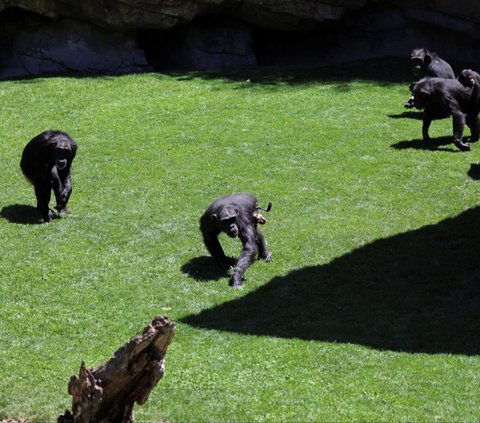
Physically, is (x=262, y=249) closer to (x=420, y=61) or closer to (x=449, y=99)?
(x=449, y=99)

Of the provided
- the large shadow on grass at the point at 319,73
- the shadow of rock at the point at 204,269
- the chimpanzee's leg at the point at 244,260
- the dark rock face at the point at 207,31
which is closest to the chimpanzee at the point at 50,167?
the shadow of rock at the point at 204,269

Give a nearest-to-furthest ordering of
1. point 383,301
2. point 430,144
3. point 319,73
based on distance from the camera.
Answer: point 383,301
point 430,144
point 319,73

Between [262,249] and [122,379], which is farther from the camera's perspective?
[262,249]

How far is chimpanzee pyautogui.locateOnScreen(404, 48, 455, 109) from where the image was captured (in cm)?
2028

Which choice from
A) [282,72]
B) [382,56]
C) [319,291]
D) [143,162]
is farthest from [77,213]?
[382,56]

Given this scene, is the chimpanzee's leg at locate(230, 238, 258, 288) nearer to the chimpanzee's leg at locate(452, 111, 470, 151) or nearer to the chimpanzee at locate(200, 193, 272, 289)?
the chimpanzee at locate(200, 193, 272, 289)

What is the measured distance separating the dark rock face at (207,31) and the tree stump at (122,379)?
58.8 ft

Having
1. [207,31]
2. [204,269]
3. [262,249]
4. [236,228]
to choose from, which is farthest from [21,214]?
[207,31]

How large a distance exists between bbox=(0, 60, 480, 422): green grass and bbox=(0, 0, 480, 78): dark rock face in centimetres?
223

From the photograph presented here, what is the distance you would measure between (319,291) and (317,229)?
235cm

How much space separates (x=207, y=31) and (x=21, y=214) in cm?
1186

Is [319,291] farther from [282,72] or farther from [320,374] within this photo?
[282,72]

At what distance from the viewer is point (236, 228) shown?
12617 mm

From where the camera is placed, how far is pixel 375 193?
53.4ft
